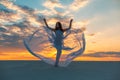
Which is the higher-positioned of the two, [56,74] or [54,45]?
[54,45]

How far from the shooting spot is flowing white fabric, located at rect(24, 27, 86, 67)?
1170 cm

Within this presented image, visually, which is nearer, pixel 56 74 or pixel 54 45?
pixel 54 45

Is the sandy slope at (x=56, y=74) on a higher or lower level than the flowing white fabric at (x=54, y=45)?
lower

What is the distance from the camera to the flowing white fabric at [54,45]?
1170 cm

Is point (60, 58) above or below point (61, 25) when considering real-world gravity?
below

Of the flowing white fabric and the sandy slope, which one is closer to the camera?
the flowing white fabric

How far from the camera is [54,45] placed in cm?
1158

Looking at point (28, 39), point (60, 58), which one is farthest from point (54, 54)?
point (28, 39)

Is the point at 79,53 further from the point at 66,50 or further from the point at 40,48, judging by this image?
the point at 40,48

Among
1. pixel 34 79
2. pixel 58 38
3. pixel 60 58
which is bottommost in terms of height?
pixel 34 79

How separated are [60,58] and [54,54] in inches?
10.8

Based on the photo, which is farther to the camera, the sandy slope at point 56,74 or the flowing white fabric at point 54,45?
Result: the sandy slope at point 56,74

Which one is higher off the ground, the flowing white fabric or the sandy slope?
the flowing white fabric

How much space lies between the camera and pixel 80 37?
11891 millimetres
